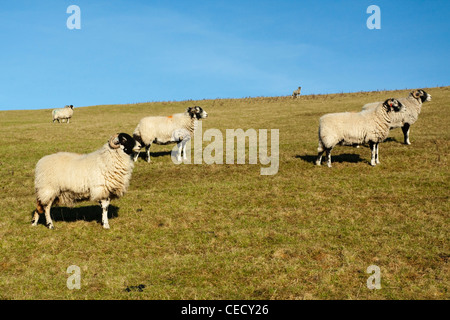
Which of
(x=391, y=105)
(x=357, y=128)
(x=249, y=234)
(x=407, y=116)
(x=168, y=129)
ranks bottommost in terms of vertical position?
(x=249, y=234)

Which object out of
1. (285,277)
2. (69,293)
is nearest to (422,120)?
(285,277)

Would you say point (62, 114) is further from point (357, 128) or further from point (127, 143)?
point (357, 128)

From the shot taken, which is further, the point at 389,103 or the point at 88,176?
the point at 389,103

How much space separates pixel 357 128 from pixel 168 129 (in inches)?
382

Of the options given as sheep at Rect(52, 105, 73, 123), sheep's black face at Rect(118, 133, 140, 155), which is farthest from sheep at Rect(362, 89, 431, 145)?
sheep at Rect(52, 105, 73, 123)

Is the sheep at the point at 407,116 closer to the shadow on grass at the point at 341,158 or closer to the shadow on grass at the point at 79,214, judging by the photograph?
the shadow on grass at the point at 341,158

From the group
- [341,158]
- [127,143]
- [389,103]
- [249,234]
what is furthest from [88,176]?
[389,103]

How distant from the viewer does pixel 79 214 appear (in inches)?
481

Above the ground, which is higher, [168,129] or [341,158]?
[168,129]

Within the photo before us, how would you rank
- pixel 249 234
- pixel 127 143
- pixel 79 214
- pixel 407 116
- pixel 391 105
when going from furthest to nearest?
pixel 407 116, pixel 391 105, pixel 79 214, pixel 127 143, pixel 249 234

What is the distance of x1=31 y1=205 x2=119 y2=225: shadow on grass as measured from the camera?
38.4 feet

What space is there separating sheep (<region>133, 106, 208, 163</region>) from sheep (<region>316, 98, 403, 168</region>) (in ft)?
23.8

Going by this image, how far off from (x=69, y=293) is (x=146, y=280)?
1.56m

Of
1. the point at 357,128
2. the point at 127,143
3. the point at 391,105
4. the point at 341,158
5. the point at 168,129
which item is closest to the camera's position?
the point at 127,143
